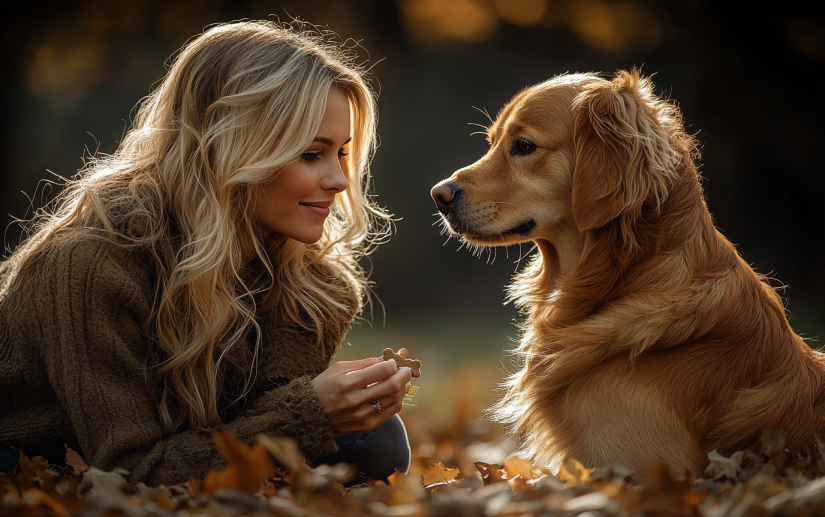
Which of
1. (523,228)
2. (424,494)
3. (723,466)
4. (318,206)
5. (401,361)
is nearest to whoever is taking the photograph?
(424,494)

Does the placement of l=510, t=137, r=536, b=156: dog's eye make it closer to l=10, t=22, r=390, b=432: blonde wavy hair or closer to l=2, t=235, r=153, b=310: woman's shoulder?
l=10, t=22, r=390, b=432: blonde wavy hair

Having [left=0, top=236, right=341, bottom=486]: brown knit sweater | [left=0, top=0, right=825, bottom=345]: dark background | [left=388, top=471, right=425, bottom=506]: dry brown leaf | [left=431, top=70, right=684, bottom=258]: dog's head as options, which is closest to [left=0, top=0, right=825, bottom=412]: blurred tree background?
[left=0, top=0, right=825, bottom=345]: dark background

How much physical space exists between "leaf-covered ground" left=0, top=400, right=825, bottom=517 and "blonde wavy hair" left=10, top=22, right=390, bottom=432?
489mm

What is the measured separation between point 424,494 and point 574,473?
417 millimetres

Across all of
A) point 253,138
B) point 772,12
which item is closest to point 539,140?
point 253,138

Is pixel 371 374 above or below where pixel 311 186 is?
below

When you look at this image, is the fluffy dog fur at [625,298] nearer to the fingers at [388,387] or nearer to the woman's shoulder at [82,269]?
the fingers at [388,387]

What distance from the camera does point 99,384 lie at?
6.00 ft

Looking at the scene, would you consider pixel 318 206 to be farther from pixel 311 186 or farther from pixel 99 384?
pixel 99 384

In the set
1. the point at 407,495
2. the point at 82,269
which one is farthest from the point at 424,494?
the point at 82,269

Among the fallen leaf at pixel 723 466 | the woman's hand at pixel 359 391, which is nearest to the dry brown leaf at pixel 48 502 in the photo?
the woman's hand at pixel 359 391

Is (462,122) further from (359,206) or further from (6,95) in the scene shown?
(359,206)

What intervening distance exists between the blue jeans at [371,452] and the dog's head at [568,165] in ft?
3.18

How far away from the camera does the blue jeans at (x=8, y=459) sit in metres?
1.97
